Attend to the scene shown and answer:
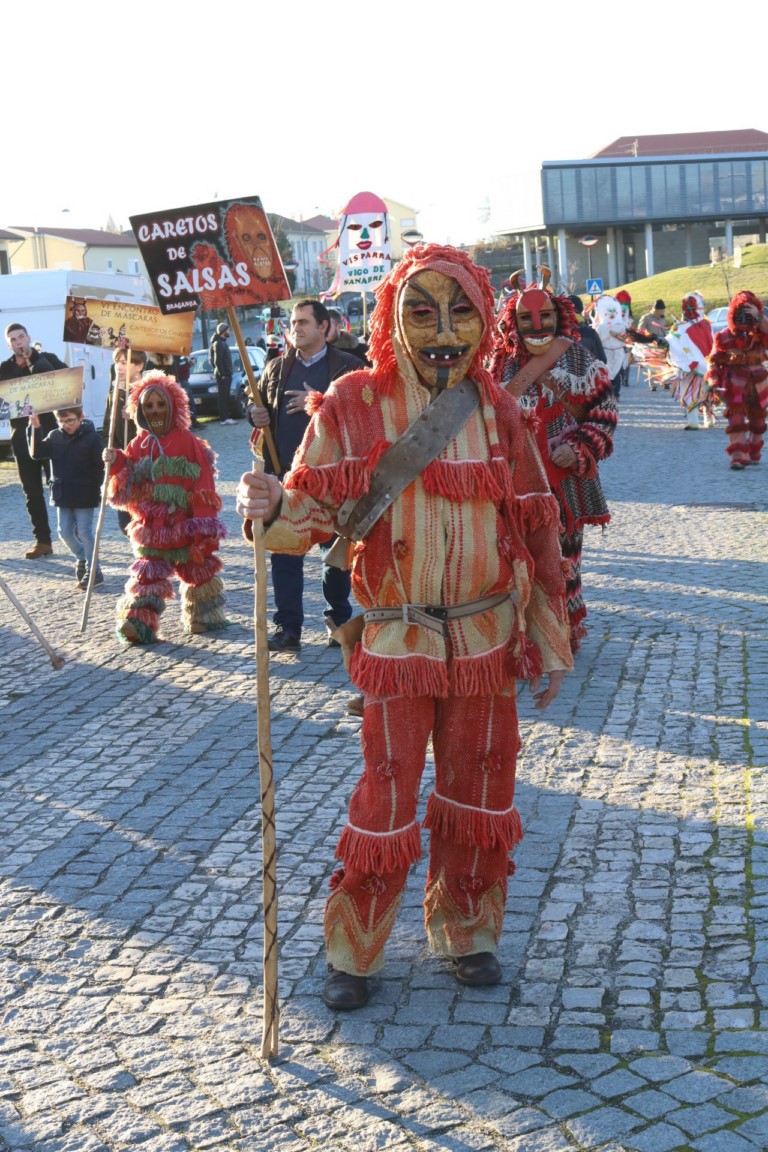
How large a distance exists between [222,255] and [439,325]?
40.9 inches

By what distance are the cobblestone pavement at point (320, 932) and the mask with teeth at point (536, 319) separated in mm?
1838

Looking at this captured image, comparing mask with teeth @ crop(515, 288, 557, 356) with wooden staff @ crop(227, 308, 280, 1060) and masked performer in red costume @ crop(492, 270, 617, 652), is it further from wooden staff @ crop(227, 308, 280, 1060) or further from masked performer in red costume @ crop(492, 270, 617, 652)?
wooden staff @ crop(227, 308, 280, 1060)

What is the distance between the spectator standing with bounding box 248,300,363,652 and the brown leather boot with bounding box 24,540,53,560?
5365mm

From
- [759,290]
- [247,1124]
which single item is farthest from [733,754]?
[759,290]

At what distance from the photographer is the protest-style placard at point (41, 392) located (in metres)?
10.7

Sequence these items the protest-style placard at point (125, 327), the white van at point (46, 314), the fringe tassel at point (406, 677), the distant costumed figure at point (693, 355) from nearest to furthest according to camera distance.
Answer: the fringe tassel at point (406, 677) → the protest-style placard at point (125, 327) → the distant costumed figure at point (693, 355) → the white van at point (46, 314)

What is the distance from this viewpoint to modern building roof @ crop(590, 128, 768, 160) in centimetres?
10475

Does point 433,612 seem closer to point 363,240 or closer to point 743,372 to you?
point 743,372

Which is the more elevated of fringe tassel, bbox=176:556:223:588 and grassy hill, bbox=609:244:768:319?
grassy hill, bbox=609:244:768:319

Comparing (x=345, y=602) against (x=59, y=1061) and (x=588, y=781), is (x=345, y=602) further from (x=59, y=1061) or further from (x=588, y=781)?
(x=59, y=1061)

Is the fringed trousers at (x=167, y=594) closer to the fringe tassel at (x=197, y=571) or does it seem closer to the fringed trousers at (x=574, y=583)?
the fringe tassel at (x=197, y=571)

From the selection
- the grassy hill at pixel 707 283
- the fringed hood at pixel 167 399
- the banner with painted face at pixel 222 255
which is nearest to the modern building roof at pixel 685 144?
the grassy hill at pixel 707 283

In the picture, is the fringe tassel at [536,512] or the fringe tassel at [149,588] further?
the fringe tassel at [149,588]

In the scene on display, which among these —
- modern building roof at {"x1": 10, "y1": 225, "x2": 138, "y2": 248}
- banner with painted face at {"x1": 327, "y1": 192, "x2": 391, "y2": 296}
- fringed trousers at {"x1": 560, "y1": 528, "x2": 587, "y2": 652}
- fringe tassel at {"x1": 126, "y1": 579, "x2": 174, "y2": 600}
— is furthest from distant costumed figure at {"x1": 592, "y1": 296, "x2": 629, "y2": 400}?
modern building roof at {"x1": 10, "y1": 225, "x2": 138, "y2": 248}
